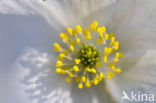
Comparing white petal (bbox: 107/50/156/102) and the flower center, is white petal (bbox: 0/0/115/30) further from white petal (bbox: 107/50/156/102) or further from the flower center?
white petal (bbox: 107/50/156/102)

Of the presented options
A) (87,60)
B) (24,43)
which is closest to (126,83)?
(87,60)

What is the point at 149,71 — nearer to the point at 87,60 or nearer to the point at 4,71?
the point at 87,60

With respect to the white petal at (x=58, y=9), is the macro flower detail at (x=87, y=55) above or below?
below

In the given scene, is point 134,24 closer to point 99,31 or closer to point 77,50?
point 99,31

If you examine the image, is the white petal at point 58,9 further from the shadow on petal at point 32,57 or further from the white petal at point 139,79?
the white petal at point 139,79

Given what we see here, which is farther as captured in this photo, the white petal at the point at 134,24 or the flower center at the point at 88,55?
the flower center at the point at 88,55

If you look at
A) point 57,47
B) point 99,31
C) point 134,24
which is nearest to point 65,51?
point 57,47

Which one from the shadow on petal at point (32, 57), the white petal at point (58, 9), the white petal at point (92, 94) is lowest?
the white petal at point (92, 94)

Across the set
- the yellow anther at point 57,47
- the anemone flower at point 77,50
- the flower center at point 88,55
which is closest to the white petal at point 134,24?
the anemone flower at point 77,50
